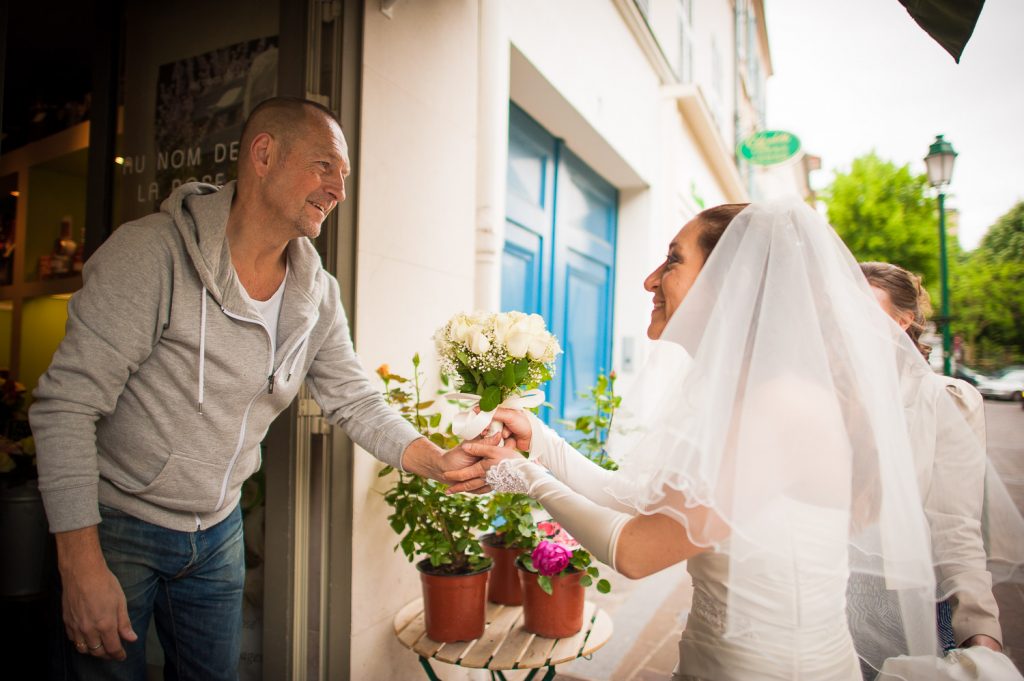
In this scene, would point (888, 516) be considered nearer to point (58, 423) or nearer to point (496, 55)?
point (58, 423)

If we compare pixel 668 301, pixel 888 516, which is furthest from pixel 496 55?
pixel 888 516

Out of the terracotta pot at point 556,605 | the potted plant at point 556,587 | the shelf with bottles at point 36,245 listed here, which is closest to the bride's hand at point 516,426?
the potted plant at point 556,587

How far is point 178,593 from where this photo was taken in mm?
1789

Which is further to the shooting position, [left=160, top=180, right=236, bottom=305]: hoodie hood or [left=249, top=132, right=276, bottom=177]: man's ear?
[left=249, top=132, right=276, bottom=177]: man's ear

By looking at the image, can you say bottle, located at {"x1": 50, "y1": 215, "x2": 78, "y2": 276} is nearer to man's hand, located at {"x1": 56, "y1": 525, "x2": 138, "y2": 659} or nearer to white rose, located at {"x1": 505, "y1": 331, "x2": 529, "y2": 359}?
man's hand, located at {"x1": 56, "y1": 525, "x2": 138, "y2": 659}

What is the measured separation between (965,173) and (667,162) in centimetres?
359

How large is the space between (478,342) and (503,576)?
1.25m

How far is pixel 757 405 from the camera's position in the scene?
147 centimetres

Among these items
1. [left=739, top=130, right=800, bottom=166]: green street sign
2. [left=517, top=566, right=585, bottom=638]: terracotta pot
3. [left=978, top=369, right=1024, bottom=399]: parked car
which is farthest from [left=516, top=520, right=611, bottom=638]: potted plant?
[left=978, top=369, right=1024, bottom=399]: parked car

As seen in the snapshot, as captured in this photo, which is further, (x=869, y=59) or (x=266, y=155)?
A: (x=869, y=59)

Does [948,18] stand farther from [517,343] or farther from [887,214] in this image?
[887,214]

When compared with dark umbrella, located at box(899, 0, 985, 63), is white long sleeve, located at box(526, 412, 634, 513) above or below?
below

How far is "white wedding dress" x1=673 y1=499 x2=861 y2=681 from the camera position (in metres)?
1.49

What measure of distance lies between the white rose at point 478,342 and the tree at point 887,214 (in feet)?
60.4
